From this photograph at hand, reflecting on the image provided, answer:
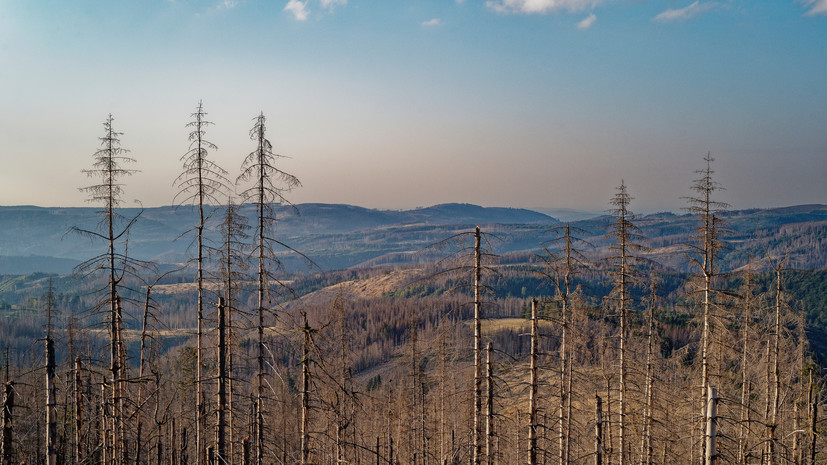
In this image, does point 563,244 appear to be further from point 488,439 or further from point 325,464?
point 325,464

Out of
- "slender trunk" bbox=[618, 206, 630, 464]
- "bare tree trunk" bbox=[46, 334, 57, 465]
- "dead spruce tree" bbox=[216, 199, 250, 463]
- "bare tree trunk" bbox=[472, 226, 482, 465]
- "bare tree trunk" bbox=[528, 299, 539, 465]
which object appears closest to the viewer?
"bare tree trunk" bbox=[46, 334, 57, 465]

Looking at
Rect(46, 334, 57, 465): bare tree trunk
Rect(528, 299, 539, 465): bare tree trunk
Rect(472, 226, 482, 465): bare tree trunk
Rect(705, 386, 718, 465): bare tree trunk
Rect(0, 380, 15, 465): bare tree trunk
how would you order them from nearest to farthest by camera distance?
Rect(705, 386, 718, 465): bare tree trunk → Rect(0, 380, 15, 465): bare tree trunk → Rect(46, 334, 57, 465): bare tree trunk → Rect(528, 299, 539, 465): bare tree trunk → Rect(472, 226, 482, 465): bare tree trunk

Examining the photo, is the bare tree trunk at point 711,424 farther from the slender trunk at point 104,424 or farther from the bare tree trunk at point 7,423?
the bare tree trunk at point 7,423

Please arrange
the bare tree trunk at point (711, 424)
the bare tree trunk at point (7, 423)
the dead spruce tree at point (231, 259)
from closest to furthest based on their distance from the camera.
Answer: the bare tree trunk at point (711, 424) → the bare tree trunk at point (7, 423) → the dead spruce tree at point (231, 259)

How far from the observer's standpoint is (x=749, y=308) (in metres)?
30.1

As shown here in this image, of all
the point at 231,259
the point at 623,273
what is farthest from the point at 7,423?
the point at 623,273

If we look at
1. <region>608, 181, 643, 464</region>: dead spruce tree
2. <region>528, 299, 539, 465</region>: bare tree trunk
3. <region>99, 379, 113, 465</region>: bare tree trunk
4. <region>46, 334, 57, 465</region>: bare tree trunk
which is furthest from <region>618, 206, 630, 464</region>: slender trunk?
<region>46, 334, 57, 465</region>: bare tree trunk

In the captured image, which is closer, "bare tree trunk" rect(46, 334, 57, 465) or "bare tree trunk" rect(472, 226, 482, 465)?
"bare tree trunk" rect(46, 334, 57, 465)

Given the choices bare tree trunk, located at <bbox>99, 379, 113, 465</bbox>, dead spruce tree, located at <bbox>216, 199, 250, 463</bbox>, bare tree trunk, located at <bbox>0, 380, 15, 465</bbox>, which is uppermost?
dead spruce tree, located at <bbox>216, 199, 250, 463</bbox>

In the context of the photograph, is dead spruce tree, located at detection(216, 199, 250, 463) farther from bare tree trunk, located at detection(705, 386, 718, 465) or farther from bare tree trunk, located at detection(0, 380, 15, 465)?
bare tree trunk, located at detection(705, 386, 718, 465)

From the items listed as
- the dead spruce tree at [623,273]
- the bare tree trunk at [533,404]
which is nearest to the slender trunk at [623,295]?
the dead spruce tree at [623,273]

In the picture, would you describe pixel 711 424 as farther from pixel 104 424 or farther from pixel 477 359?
pixel 104 424

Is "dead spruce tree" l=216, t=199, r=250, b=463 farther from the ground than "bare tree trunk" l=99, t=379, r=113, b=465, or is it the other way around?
"dead spruce tree" l=216, t=199, r=250, b=463

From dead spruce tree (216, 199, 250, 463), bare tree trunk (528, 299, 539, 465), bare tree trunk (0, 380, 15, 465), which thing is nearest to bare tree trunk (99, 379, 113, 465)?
bare tree trunk (0, 380, 15, 465)
